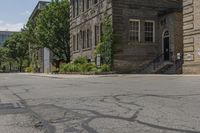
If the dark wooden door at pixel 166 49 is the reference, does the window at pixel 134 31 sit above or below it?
above

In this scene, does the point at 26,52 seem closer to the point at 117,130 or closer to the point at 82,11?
the point at 82,11

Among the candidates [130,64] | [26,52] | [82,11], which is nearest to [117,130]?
[130,64]

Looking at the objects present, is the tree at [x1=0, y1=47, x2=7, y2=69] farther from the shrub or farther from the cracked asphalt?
the cracked asphalt

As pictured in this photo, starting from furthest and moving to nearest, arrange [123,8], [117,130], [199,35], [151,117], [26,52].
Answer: [26,52], [123,8], [199,35], [151,117], [117,130]

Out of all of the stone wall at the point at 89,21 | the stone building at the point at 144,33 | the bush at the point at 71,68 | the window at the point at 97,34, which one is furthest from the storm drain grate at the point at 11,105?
the window at the point at 97,34

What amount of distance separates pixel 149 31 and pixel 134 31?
1.80 metres

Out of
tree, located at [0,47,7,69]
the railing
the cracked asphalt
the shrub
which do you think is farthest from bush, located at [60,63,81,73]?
tree, located at [0,47,7,69]

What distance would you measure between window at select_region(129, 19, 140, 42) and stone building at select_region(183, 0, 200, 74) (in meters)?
7.98

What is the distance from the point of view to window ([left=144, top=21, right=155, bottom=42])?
38719 mm

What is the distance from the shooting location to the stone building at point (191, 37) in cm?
2916

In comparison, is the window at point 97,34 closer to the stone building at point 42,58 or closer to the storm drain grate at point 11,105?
the stone building at point 42,58

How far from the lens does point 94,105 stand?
10891 millimetres

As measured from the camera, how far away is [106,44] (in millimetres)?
36844

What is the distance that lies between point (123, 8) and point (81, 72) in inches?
289
